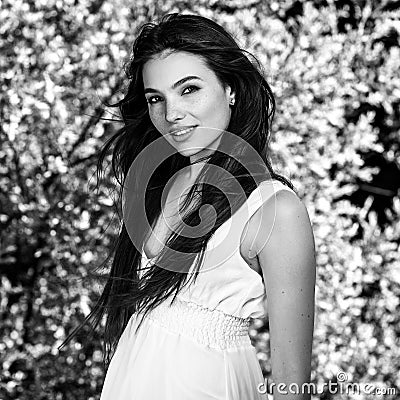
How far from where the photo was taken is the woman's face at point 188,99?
1.83 m

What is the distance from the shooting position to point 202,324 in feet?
5.82

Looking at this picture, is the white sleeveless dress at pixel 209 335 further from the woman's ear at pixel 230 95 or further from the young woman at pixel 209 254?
the woman's ear at pixel 230 95

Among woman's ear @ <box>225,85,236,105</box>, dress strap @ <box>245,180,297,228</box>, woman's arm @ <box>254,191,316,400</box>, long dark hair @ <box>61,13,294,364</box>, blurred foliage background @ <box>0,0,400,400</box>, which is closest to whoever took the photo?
woman's arm @ <box>254,191,316,400</box>

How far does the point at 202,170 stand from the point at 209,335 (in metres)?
0.40

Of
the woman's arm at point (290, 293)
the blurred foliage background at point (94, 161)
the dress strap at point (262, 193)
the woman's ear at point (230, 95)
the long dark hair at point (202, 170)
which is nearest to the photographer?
the woman's arm at point (290, 293)

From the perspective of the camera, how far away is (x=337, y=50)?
3430 mm

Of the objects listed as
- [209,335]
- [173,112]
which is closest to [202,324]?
[209,335]

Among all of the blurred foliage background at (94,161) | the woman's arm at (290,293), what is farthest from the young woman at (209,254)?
the blurred foliage background at (94,161)

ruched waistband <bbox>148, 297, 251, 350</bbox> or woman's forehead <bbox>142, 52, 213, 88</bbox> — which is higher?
woman's forehead <bbox>142, 52, 213, 88</bbox>

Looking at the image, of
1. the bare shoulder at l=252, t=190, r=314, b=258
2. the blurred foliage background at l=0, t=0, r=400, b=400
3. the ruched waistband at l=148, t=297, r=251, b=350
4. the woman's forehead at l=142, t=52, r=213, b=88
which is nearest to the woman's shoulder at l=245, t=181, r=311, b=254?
the bare shoulder at l=252, t=190, r=314, b=258

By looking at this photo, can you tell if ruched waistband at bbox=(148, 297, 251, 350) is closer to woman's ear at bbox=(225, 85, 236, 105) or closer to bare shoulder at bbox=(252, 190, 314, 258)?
bare shoulder at bbox=(252, 190, 314, 258)

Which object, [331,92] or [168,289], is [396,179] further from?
[168,289]

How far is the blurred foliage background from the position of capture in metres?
3.24

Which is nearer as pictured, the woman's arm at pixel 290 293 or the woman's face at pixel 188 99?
the woman's arm at pixel 290 293
